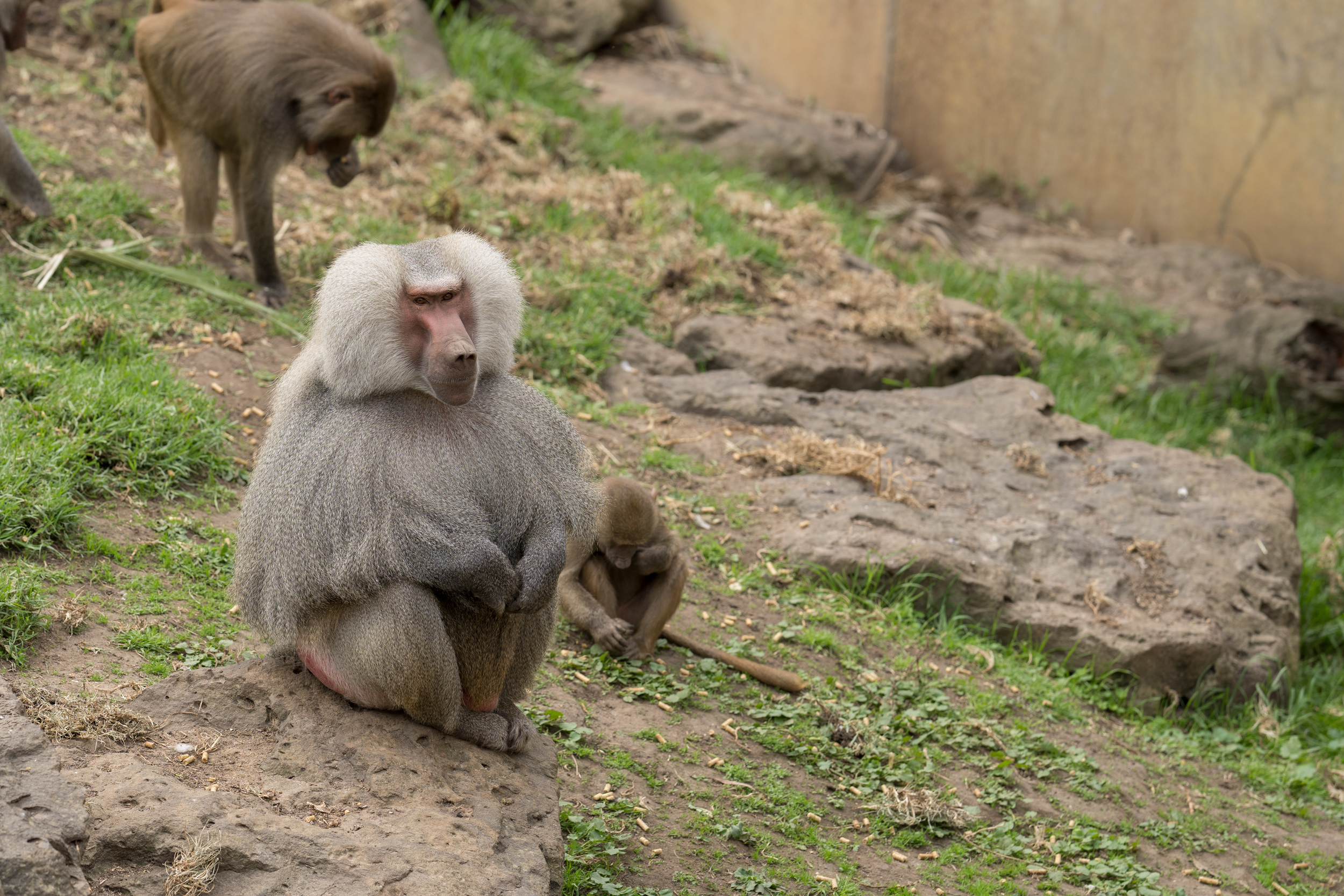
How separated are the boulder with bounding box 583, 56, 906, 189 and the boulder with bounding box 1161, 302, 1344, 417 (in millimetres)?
2932

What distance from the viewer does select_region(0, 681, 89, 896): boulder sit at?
221 cm

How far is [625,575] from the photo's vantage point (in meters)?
4.73

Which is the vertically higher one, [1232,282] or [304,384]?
[304,384]

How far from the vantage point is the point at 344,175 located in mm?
6156

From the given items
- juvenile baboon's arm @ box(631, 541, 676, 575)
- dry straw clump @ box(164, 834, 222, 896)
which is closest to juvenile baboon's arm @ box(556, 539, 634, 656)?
juvenile baboon's arm @ box(631, 541, 676, 575)

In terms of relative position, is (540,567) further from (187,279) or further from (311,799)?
(187,279)

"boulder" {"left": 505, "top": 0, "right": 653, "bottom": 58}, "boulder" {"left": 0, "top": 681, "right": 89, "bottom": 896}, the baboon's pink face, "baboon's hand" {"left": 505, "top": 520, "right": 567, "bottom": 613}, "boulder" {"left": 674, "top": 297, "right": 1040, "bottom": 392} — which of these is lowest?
"boulder" {"left": 674, "top": 297, "right": 1040, "bottom": 392}

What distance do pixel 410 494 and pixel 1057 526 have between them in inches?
149

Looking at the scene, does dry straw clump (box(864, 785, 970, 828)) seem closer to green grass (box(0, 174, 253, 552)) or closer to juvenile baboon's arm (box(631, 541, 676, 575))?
juvenile baboon's arm (box(631, 541, 676, 575))

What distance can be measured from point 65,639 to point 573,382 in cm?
308

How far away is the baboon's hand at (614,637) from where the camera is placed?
450cm

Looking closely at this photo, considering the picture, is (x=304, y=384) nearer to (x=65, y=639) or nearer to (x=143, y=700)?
(x=143, y=700)

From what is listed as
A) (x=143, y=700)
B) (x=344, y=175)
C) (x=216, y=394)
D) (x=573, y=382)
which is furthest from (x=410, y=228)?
(x=143, y=700)

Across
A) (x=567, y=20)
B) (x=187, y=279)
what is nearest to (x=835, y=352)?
(x=187, y=279)
